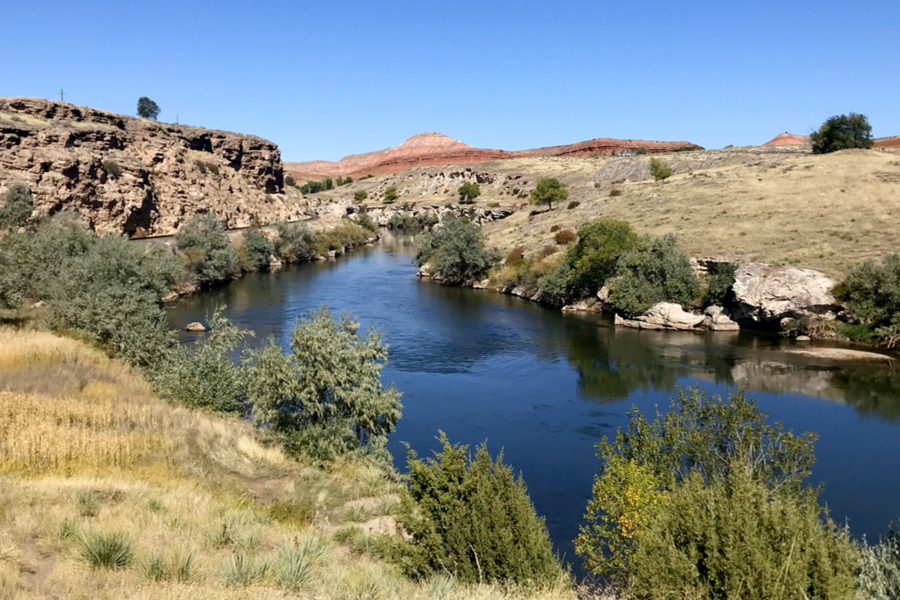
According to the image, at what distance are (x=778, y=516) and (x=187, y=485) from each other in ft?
35.3

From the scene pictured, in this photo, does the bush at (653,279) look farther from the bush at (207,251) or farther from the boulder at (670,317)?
the bush at (207,251)

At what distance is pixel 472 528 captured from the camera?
9.45 metres

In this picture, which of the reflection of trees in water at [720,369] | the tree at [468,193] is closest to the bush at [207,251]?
the reflection of trees in water at [720,369]

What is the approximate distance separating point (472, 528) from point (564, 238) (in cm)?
4820

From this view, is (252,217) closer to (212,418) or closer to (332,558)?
(212,418)

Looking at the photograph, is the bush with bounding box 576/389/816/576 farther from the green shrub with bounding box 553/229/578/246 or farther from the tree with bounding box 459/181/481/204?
the tree with bounding box 459/181/481/204

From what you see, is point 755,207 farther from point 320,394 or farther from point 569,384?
point 320,394

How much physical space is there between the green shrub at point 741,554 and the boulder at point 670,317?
3158 centimetres

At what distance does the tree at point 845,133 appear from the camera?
67688mm

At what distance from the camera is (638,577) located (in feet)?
27.6

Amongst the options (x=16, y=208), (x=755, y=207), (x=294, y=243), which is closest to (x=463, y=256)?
(x=294, y=243)

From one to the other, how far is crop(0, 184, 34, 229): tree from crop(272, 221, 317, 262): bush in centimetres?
2767

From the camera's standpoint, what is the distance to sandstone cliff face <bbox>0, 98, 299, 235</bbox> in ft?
172

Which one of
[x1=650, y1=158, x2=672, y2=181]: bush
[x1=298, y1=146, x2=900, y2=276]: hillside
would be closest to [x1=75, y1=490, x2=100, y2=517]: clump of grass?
[x1=298, y1=146, x2=900, y2=276]: hillside
